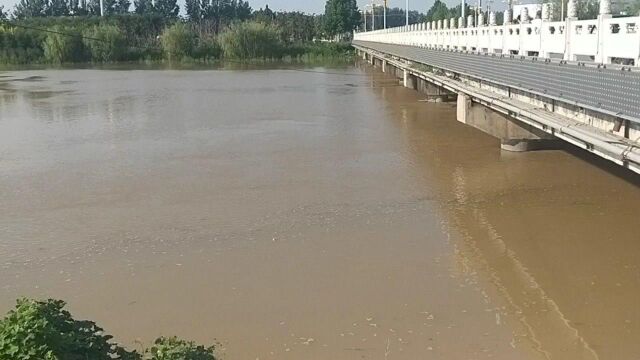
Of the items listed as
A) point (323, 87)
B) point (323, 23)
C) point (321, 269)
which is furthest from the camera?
point (323, 23)

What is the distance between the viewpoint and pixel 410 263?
26.0 ft

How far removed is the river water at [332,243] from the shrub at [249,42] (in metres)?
54.6

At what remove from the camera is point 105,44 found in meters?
69.2

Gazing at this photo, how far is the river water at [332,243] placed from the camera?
6188 mm

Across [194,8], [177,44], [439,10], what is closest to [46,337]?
[177,44]

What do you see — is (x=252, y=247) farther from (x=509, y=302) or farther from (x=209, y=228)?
(x=509, y=302)

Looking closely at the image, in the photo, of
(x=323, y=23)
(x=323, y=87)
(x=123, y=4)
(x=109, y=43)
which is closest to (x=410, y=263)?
(x=323, y=87)

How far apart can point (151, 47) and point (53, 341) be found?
75.1m

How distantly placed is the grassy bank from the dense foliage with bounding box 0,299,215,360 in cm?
6496

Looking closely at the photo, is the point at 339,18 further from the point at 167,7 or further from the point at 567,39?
the point at 567,39

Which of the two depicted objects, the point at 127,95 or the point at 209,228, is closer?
the point at 209,228

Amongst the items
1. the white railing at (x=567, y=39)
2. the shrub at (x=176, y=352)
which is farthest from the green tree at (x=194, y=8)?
the shrub at (x=176, y=352)

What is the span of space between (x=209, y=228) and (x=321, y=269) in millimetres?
2229

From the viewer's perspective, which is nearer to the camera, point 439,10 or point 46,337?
point 46,337
